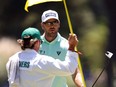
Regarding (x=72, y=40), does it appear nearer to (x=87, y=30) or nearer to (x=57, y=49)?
(x=57, y=49)

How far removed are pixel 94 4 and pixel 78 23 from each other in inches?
12.5

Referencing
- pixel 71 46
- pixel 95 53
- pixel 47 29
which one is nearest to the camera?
pixel 71 46

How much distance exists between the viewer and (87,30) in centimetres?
604

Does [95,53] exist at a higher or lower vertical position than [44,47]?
lower

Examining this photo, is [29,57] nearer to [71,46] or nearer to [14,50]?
[71,46]

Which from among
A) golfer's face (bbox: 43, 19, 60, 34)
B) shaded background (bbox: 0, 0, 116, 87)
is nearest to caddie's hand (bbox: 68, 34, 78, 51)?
golfer's face (bbox: 43, 19, 60, 34)

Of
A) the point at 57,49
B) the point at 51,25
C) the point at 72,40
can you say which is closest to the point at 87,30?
the point at 57,49

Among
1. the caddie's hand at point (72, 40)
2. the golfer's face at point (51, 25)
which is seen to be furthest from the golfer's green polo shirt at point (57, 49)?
the caddie's hand at point (72, 40)

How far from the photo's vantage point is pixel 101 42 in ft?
19.7

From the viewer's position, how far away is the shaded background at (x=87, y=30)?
5953 mm

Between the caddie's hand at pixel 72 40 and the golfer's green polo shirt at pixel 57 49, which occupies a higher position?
the caddie's hand at pixel 72 40

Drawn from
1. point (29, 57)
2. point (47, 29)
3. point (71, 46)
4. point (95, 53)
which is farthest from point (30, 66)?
point (95, 53)

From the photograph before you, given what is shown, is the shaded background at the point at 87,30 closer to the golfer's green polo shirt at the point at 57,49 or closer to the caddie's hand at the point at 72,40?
the golfer's green polo shirt at the point at 57,49

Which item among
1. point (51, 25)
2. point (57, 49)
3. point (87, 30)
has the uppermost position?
point (51, 25)
